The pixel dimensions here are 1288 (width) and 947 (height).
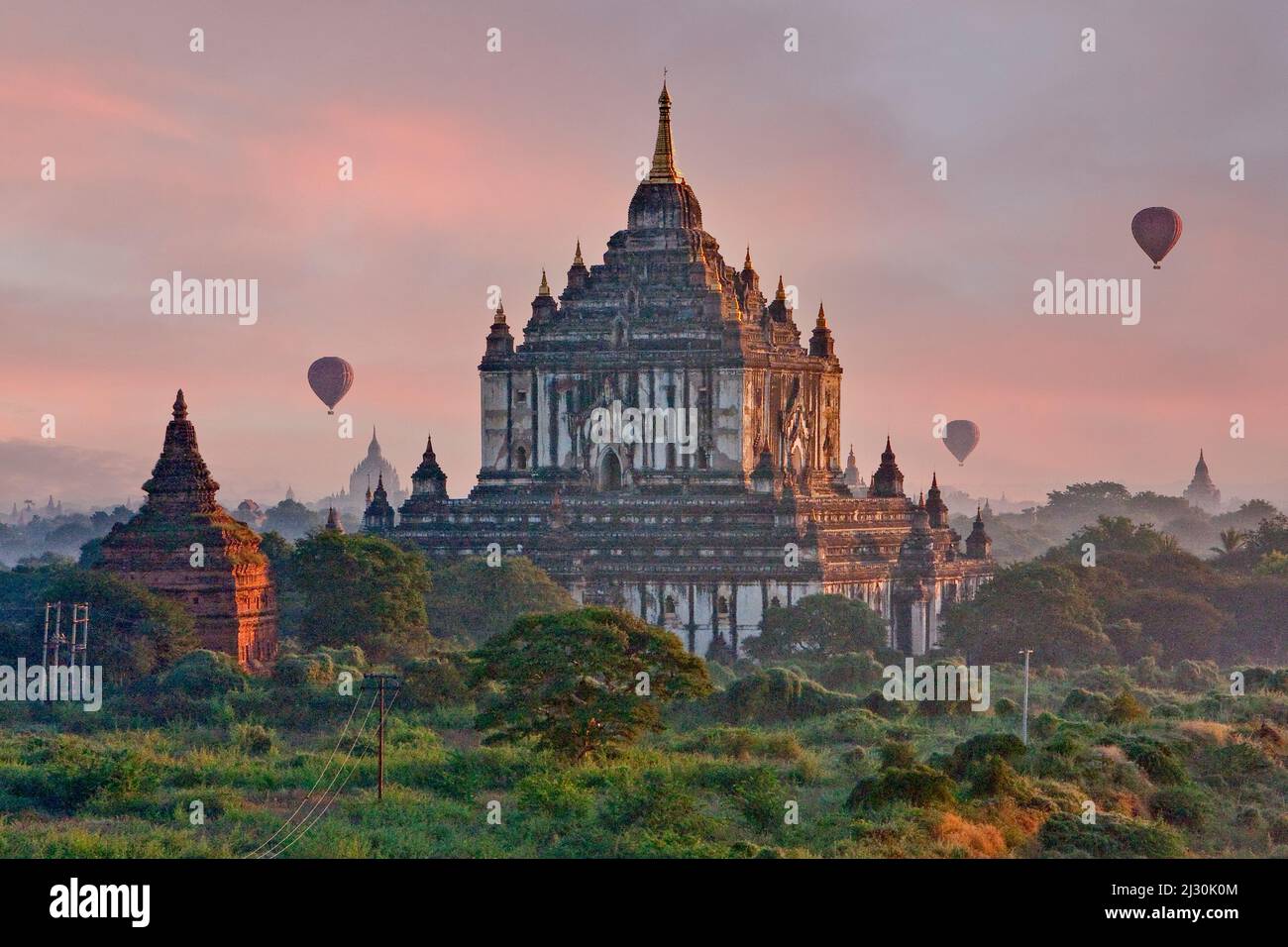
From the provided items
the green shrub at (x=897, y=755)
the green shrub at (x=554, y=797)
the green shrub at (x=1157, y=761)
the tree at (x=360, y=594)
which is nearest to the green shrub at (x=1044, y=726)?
the green shrub at (x=1157, y=761)

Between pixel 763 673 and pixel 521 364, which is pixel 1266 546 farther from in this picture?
pixel 763 673

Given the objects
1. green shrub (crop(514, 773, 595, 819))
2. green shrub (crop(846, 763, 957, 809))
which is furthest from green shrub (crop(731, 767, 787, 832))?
green shrub (crop(514, 773, 595, 819))

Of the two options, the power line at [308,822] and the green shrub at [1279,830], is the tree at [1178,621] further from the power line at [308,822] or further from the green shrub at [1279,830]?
the power line at [308,822]

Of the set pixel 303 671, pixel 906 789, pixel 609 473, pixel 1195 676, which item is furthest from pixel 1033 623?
pixel 906 789

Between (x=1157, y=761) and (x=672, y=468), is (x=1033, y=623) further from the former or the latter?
(x=1157, y=761)

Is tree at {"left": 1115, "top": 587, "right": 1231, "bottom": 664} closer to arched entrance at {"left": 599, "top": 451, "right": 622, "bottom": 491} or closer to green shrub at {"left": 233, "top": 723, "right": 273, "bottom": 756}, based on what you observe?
arched entrance at {"left": 599, "top": 451, "right": 622, "bottom": 491}
